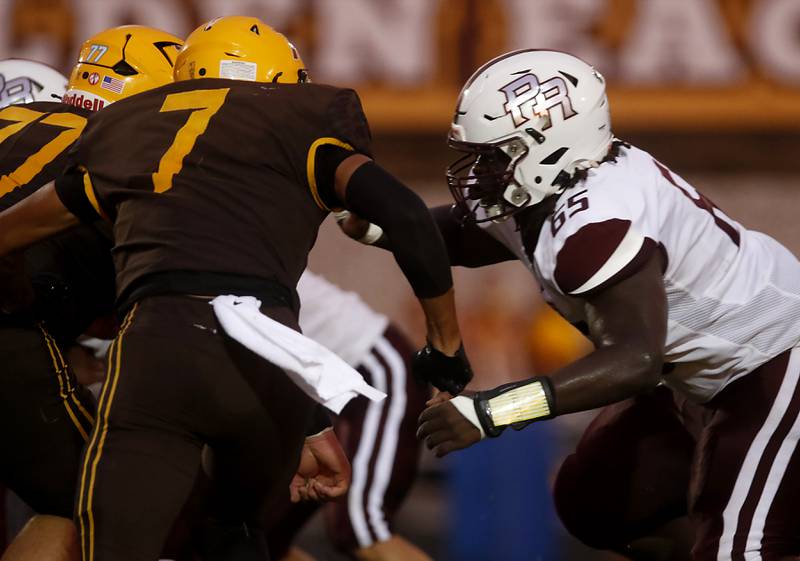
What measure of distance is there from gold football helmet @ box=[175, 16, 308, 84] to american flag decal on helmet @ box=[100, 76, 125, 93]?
13.4 inches

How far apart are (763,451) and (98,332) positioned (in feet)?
5.93

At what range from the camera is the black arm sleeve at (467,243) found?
142 inches

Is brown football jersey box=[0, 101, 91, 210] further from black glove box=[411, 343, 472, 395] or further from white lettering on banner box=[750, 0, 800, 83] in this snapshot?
white lettering on banner box=[750, 0, 800, 83]

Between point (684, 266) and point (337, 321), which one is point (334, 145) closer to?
point (684, 266)

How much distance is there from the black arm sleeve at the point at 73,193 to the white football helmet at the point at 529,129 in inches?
35.7

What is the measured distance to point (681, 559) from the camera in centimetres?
355

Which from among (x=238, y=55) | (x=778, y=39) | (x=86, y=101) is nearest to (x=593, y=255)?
(x=238, y=55)

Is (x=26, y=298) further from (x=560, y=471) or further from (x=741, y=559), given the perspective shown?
(x=741, y=559)

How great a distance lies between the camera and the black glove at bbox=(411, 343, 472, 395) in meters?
2.99

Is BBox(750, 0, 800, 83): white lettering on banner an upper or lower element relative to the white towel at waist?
lower

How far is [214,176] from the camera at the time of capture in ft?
9.21

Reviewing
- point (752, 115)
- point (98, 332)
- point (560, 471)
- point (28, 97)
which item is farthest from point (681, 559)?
point (752, 115)

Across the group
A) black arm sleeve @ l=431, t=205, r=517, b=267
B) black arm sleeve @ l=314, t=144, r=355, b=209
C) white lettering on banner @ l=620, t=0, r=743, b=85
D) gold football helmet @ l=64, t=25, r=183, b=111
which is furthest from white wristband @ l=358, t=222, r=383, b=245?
white lettering on banner @ l=620, t=0, r=743, b=85

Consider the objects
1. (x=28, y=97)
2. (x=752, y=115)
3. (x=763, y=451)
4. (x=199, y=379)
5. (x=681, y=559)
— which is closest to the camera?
(x=199, y=379)
